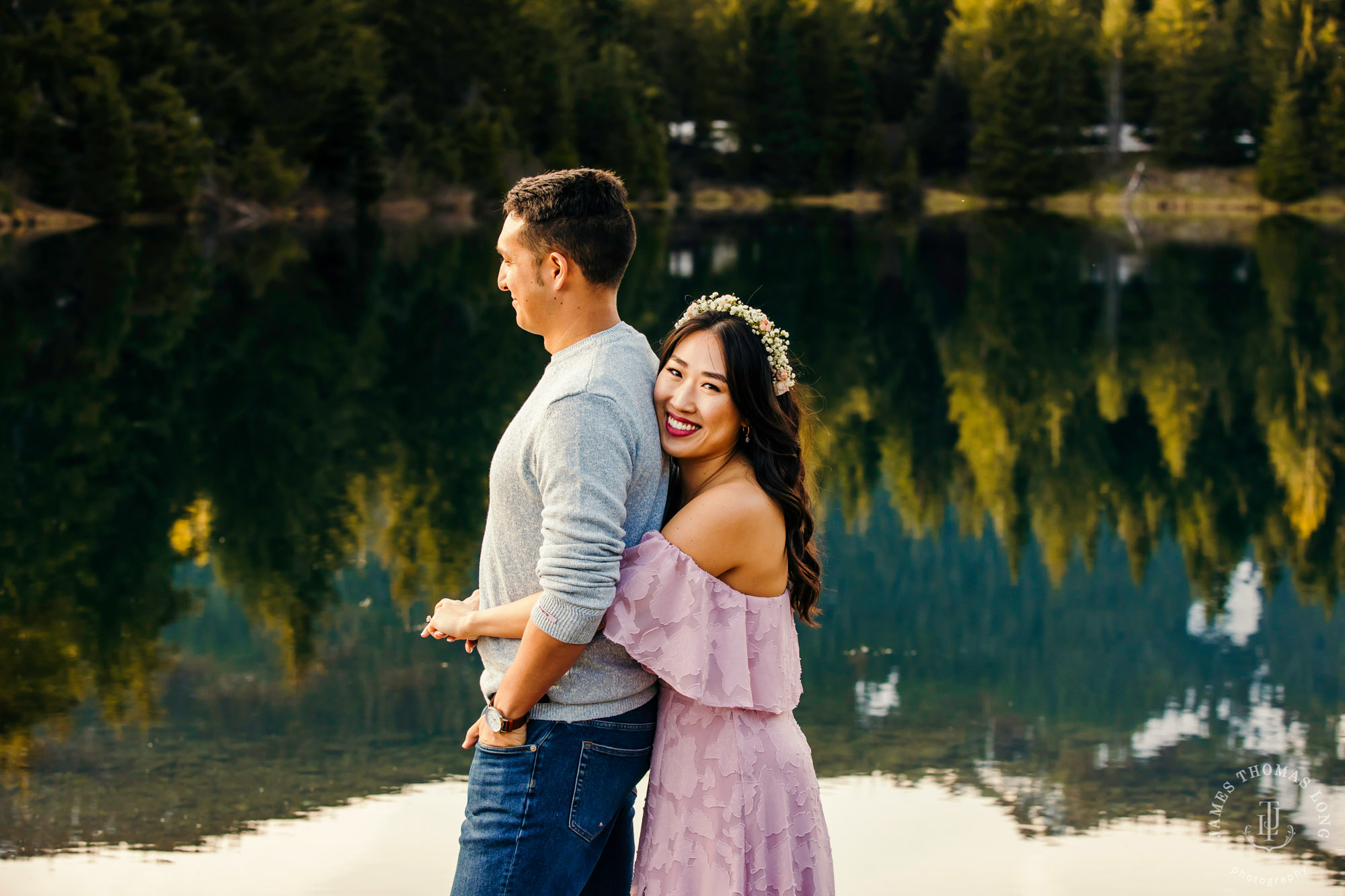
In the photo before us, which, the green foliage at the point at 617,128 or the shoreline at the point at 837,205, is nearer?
the shoreline at the point at 837,205

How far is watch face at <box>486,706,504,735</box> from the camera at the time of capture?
9.45ft

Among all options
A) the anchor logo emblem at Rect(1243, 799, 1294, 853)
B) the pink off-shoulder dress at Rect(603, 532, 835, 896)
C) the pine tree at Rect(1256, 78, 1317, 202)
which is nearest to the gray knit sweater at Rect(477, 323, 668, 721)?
the pink off-shoulder dress at Rect(603, 532, 835, 896)

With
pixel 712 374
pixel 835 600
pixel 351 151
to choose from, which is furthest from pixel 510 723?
pixel 351 151

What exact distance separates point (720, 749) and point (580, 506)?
657 mm

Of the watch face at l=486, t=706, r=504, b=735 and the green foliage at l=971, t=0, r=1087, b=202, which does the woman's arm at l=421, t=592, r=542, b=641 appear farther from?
the green foliage at l=971, t=0, r=1087, b=202

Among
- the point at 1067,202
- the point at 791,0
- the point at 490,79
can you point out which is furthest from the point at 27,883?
the point at 791,0

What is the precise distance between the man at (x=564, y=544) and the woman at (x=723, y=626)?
0.09 metres

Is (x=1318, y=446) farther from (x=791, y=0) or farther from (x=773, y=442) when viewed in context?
(x=791, y=0)

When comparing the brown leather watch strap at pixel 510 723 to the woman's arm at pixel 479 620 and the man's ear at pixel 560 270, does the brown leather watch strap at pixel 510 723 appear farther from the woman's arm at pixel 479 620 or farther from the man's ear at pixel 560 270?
the man's ear at pixel 560 270

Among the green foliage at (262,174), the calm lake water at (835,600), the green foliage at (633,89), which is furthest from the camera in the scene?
the green foliage at (262,174)

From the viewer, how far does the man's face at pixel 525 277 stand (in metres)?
2.93

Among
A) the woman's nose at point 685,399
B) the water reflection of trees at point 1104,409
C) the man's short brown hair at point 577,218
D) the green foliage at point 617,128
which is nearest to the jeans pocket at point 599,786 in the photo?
the woman's nose at point 685,399

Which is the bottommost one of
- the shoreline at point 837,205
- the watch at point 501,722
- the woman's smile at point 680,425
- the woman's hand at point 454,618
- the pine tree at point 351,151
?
the watch at point 501,722

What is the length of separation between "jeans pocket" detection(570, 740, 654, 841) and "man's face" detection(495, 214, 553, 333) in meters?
0.84
